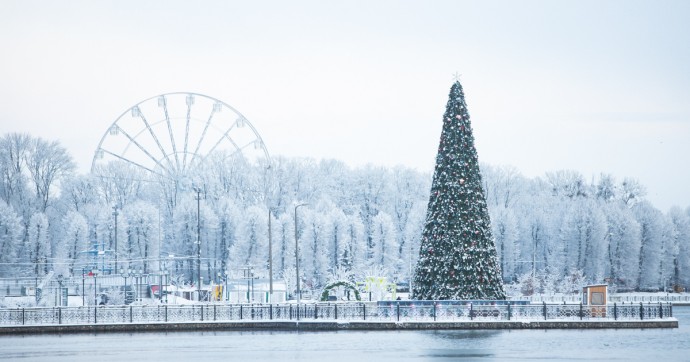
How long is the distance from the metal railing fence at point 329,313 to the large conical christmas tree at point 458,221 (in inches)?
50.0

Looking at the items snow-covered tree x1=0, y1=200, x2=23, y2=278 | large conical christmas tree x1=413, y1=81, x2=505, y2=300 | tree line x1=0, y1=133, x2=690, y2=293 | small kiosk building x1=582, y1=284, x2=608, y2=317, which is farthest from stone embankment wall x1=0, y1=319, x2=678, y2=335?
snow-covered tree x1=0, y1=200, x2=23, y2=278

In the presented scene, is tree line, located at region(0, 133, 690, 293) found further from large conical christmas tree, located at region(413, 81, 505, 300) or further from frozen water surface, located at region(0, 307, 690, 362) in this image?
frozen water surface, located at region(0, 307, 690, 362)

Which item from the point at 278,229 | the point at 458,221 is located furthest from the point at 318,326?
the point at 278,229

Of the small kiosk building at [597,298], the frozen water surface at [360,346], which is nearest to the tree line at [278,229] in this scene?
the small kiosk building at [597,298]

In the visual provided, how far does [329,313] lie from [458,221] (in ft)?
27.7

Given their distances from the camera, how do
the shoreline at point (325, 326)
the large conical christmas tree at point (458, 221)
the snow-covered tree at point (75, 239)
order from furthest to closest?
1. the snow-covered tree at point (75, 239)
2. the large conical christmas tree at point (458, 221)
3. the shoreline at point (325, 326)

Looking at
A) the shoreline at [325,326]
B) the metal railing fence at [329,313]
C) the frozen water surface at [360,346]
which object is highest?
the metal railing fence at [329,313]

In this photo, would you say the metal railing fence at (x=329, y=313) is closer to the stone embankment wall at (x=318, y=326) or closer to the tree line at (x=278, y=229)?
the stone embankment wall at (x=318, y=326)

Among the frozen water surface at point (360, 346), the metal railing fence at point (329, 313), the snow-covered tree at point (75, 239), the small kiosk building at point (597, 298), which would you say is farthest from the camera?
the snow-covered tree at point (75, 239)

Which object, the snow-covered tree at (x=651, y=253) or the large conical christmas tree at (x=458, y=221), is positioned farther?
the snow-covered tree at (x=651, y=253)

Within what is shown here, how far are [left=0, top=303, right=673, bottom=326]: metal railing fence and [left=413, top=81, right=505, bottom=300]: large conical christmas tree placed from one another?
1270 millimetres

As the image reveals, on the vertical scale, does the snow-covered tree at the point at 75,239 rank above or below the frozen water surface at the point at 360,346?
above

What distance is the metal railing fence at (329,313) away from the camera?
54.1 meters

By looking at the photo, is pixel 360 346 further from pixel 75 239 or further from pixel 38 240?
pixel 38 240
